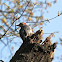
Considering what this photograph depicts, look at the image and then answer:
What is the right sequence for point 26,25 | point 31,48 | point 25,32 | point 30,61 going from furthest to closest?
point 26,25
point 25,32
point 31,48
point 30,61

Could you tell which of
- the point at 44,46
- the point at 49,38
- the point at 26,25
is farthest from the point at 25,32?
the point at 44,46

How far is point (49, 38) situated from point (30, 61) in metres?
0.99

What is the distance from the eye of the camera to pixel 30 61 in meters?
2.62

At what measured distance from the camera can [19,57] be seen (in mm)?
2727

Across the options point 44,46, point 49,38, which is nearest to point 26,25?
point 49,38

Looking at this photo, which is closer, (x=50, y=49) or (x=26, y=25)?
(x=50, y=49)

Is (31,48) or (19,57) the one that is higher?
(31,48)

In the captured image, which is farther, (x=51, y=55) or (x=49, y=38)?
(x=49, y=38)

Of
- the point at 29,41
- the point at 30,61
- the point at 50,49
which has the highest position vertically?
the point at 29,41

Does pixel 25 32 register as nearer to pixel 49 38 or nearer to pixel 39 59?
pixel 49 38

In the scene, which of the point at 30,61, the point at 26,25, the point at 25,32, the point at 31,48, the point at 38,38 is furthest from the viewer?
the point at 26,25

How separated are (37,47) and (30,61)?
1.26ft

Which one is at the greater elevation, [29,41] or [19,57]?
[29,41]

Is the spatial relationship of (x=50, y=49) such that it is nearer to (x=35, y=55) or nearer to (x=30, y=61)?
(x=35, y=55)
